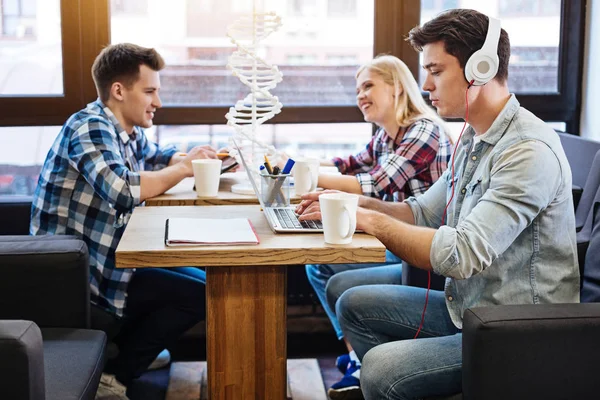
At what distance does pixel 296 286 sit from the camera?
3193mm

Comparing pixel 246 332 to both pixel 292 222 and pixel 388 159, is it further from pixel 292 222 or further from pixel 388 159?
pixel 388 159

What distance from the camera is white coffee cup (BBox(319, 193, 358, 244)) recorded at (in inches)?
64.6

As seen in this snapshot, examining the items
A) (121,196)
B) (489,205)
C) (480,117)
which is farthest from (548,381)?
(121,196)

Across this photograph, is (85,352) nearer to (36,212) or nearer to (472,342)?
(36,212)

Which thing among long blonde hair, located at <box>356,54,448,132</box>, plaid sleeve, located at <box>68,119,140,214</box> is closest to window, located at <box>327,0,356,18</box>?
long blonde hair, located at <box>356,54,448,132</box>

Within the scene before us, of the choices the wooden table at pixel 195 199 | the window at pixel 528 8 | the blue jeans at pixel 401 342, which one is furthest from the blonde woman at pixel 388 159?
the window at pixel 528 8

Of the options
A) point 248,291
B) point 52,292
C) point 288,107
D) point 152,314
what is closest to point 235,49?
point 288,107

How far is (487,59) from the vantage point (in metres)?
1.68

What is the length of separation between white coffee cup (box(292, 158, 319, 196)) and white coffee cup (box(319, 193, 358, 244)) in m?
0.58

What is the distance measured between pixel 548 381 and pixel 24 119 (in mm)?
2281

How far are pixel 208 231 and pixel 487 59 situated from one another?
718 mm

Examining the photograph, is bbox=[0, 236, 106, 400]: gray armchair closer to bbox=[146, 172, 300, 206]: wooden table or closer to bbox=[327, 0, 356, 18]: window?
bbox=[146, 172, 300, 206]: wooden table

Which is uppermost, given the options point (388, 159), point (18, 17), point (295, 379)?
point (18, 17)

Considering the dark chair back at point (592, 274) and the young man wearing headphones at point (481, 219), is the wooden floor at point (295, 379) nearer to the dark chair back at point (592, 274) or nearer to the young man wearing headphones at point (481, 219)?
the young man wearing headphones at point (481, 219)
